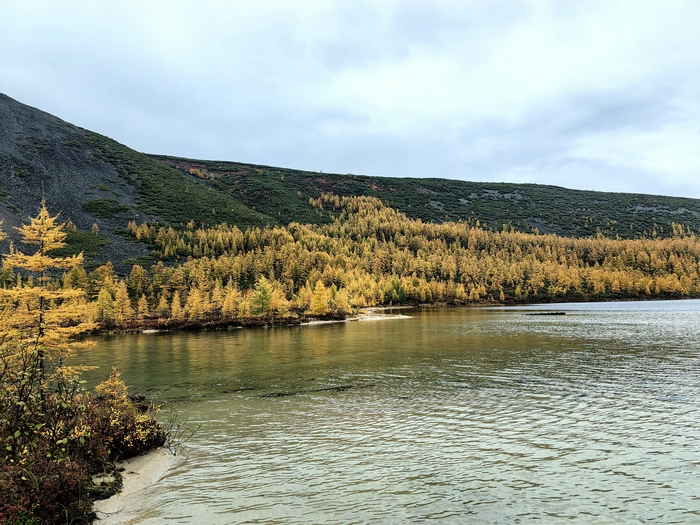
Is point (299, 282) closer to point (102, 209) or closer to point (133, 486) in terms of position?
point (102, 209)

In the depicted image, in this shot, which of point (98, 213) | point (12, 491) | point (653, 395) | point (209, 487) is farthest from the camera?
point (98, 213)

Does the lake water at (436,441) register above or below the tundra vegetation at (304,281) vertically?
below

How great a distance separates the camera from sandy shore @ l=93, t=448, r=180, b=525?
11.5 meters

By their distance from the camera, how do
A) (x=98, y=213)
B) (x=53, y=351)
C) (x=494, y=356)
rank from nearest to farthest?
(x=53, y=351), (x=494, y=356), (x=98, y=213)

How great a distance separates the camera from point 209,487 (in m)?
13.3

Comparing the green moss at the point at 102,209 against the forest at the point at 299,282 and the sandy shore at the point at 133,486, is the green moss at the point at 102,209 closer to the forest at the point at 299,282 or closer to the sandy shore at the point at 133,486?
the forest at the point at 299,282

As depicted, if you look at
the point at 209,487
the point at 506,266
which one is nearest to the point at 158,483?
the point at 209,487

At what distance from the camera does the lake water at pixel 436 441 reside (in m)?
11.7

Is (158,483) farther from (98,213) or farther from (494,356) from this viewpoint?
(98,213)

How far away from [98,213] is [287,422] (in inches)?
7946

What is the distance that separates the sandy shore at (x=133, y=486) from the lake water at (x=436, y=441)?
0.29 meters

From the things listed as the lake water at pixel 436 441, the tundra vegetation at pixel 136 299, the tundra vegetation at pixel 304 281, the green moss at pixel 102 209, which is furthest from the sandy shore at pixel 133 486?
the green moss at pixel 102 209

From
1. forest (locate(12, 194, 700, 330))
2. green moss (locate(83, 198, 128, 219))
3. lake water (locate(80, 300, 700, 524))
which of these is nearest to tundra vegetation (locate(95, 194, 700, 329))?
forest (locate(12, 194, 700, 330))

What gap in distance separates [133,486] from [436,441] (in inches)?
432
